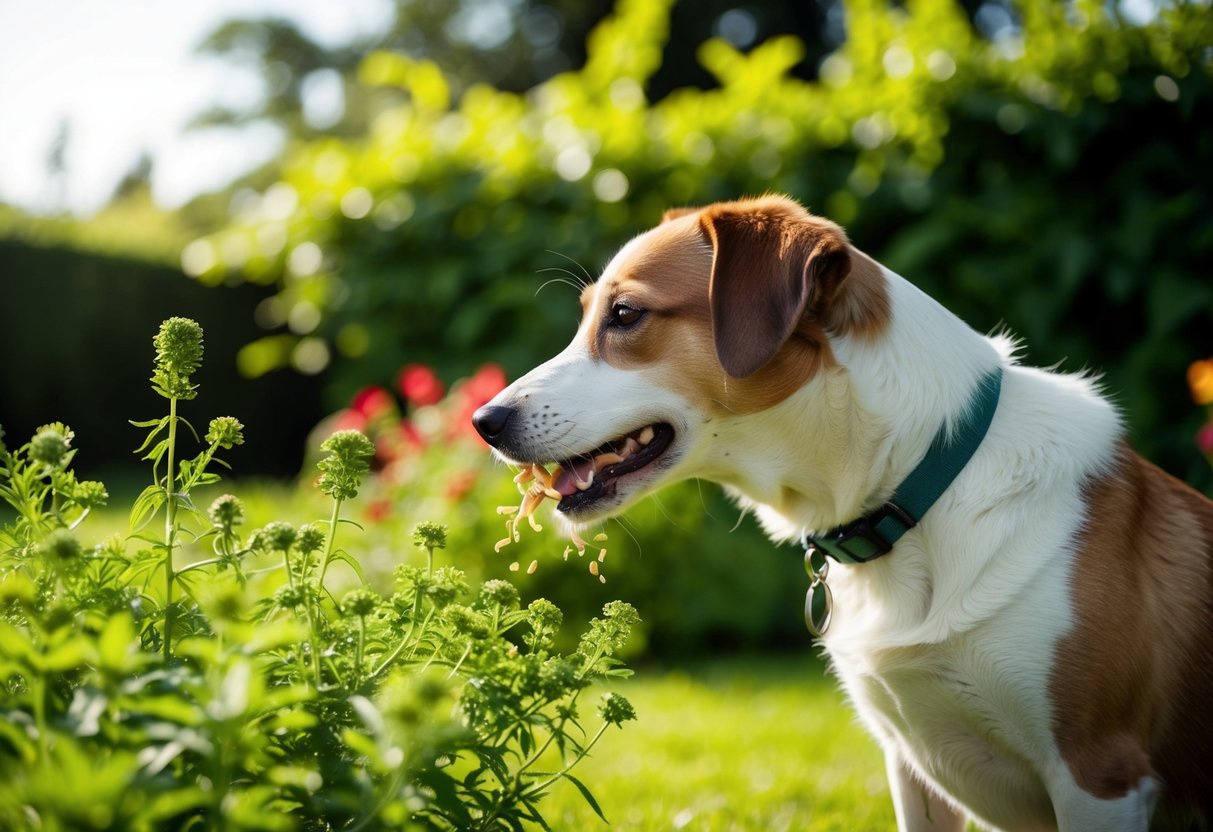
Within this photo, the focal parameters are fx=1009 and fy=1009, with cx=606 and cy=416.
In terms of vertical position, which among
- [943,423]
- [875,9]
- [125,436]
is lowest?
[125,436]

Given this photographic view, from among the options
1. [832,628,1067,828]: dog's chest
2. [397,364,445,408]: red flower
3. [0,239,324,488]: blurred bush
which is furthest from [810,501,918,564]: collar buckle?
[0,239,324,488]: blurred bush

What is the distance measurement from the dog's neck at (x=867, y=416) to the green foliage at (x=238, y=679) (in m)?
0.79

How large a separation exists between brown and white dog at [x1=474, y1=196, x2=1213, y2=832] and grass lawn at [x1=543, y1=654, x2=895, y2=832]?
790 mm

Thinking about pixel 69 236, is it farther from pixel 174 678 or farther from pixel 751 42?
pixel 751 42

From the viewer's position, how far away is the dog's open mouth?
2514 millimetres

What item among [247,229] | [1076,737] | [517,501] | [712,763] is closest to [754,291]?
[1076,737]

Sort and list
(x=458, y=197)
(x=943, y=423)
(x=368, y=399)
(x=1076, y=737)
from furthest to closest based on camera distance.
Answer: (x=458, y=197) < (x=368, y=399) < (x=943, y=423) < (x=1076, y=737)

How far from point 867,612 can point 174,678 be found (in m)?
1.59

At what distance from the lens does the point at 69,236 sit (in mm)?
11742

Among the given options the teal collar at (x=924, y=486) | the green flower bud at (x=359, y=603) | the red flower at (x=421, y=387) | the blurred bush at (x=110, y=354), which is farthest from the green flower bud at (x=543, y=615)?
the blurred bush at (x=110, y=354)

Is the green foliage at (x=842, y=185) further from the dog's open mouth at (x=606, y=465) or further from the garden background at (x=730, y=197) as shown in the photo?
the dog's open mouth at (x=606, y=465)

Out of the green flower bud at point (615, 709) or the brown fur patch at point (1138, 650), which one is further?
the brown fur patch at point (1138, 650)

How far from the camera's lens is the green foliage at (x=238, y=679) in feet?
3.85

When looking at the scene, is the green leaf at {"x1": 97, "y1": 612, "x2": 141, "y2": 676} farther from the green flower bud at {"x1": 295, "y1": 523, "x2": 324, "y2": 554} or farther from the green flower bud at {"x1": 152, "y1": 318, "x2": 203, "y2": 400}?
the green flower bud at {"x1": 152, "y1": 318, "x2": 203, "y2": 400}
